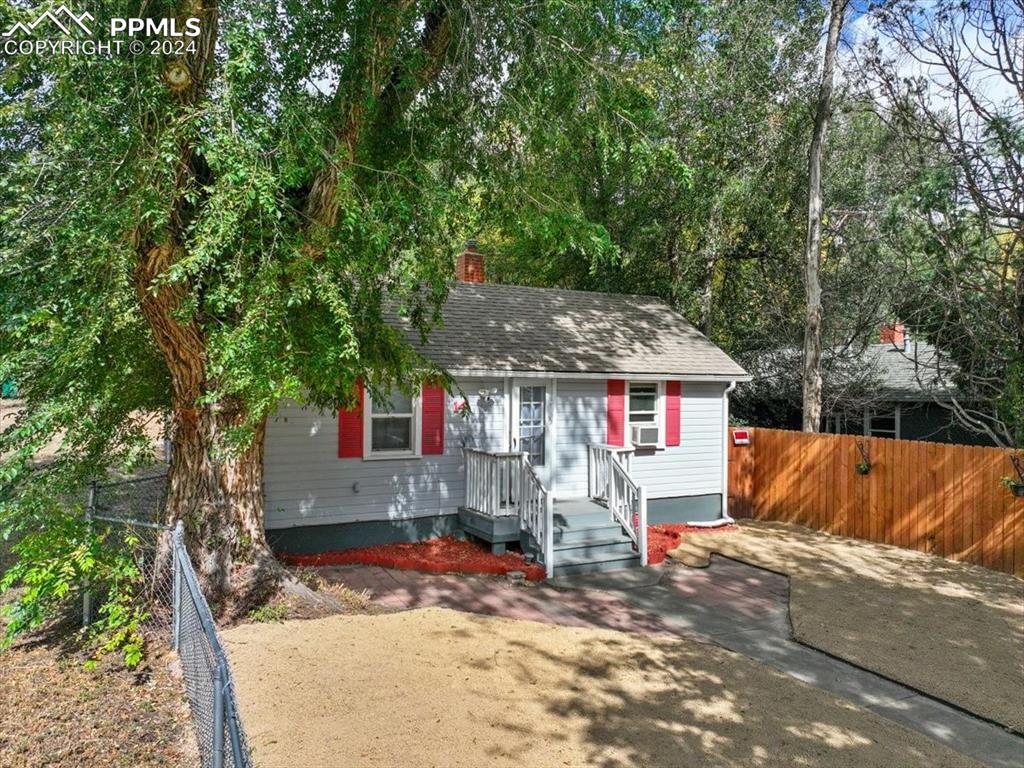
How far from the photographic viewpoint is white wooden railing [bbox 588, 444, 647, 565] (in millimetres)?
9570

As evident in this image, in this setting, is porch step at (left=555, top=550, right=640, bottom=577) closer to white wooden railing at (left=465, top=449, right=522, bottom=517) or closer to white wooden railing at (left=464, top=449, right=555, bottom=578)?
white wooden railing at (left=464, top=449, right=555, bottom=578)

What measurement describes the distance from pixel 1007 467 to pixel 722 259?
9657 millimetres

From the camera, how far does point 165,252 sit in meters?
5.57

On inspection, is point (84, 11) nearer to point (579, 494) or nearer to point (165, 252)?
point (165, 252)

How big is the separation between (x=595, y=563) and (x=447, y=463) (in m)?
2.70

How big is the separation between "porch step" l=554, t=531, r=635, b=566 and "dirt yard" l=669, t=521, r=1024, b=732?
1.02 m

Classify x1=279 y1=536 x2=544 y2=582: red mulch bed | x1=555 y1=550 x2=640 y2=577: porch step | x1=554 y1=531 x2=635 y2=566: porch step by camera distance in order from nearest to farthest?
1. x1=279 y1=536 x2=544 y2=582: red mulch bed
2. x1=555 y1=550 x2=640 y2=577: porch step
3. x1=554 y1=531 x2=635 y2=566: porch step

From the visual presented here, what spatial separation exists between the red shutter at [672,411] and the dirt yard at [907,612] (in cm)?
181

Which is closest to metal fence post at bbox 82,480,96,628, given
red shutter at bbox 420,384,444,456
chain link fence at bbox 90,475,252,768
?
chain link fence at bbox 90,475,252,768

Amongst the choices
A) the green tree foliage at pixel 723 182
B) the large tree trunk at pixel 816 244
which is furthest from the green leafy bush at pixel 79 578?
the large tree trunk at pixel 816 244

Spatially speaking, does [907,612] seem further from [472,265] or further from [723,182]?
[472,265]

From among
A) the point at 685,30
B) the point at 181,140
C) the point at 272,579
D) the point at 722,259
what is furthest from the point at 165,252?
the point at 722,259

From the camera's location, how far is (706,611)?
7719mm

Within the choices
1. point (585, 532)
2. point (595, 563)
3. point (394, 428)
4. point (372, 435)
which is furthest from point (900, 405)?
point (372, 435)
